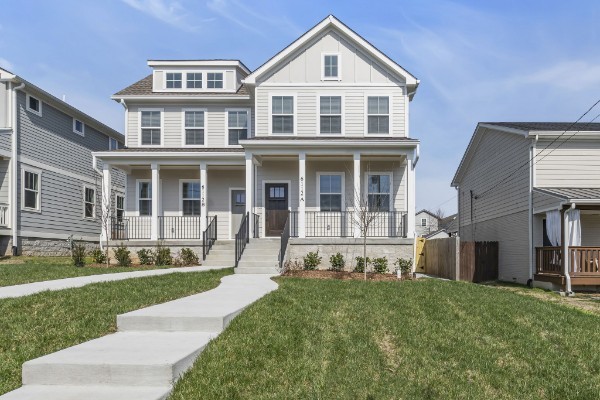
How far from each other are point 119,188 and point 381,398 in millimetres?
24082

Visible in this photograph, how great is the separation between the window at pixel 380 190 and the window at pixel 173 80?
8.34 meters

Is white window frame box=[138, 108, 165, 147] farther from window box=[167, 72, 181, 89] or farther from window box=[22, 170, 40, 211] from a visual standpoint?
window box=[22, 170, 40, 211]

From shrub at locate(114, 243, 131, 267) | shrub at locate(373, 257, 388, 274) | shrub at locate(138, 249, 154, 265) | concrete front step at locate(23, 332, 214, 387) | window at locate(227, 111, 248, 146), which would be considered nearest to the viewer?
concrete front step at locate(23, 332, 214, 387)

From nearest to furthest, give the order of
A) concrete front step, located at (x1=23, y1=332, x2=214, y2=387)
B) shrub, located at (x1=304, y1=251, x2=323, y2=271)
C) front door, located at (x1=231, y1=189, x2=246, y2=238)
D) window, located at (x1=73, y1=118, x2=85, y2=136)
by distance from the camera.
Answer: concrete front step, located at (x1=23, y1=332, x2=214, y2=387) → shrub, located at (x1=304, y1=251, x2=323, y2=271) → front door, located at (x1=231, y1=189, x2=246, y2=238) → window, located at (x1=73, y1=118, x2=85, y2=136)

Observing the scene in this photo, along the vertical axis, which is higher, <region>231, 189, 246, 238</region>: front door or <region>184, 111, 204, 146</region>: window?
<region>184, 111, 204, 146</region>: window

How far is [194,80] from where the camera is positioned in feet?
63.8

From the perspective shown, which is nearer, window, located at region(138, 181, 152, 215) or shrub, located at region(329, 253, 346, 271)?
shrub, located at region(329, 253, 346, 271)

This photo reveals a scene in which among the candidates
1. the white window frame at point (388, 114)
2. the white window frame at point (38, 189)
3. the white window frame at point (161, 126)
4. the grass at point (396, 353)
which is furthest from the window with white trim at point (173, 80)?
the grass at point (396, 353)

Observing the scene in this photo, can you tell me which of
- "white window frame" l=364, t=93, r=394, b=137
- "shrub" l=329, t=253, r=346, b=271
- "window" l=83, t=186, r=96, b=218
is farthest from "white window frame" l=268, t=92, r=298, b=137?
"window" l=83, t=186, r=96, b=218

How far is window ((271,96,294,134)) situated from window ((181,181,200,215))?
393 centimetres

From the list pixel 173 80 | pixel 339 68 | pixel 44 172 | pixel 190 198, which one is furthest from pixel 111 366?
pixel 44 172

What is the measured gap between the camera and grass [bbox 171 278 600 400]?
14.2 ft

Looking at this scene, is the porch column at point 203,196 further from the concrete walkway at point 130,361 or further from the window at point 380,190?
the concrete walkway at point 130,361

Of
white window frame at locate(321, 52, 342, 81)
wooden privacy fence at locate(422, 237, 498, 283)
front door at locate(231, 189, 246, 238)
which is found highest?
white window frame at locate(321, 52, 342, 81)
